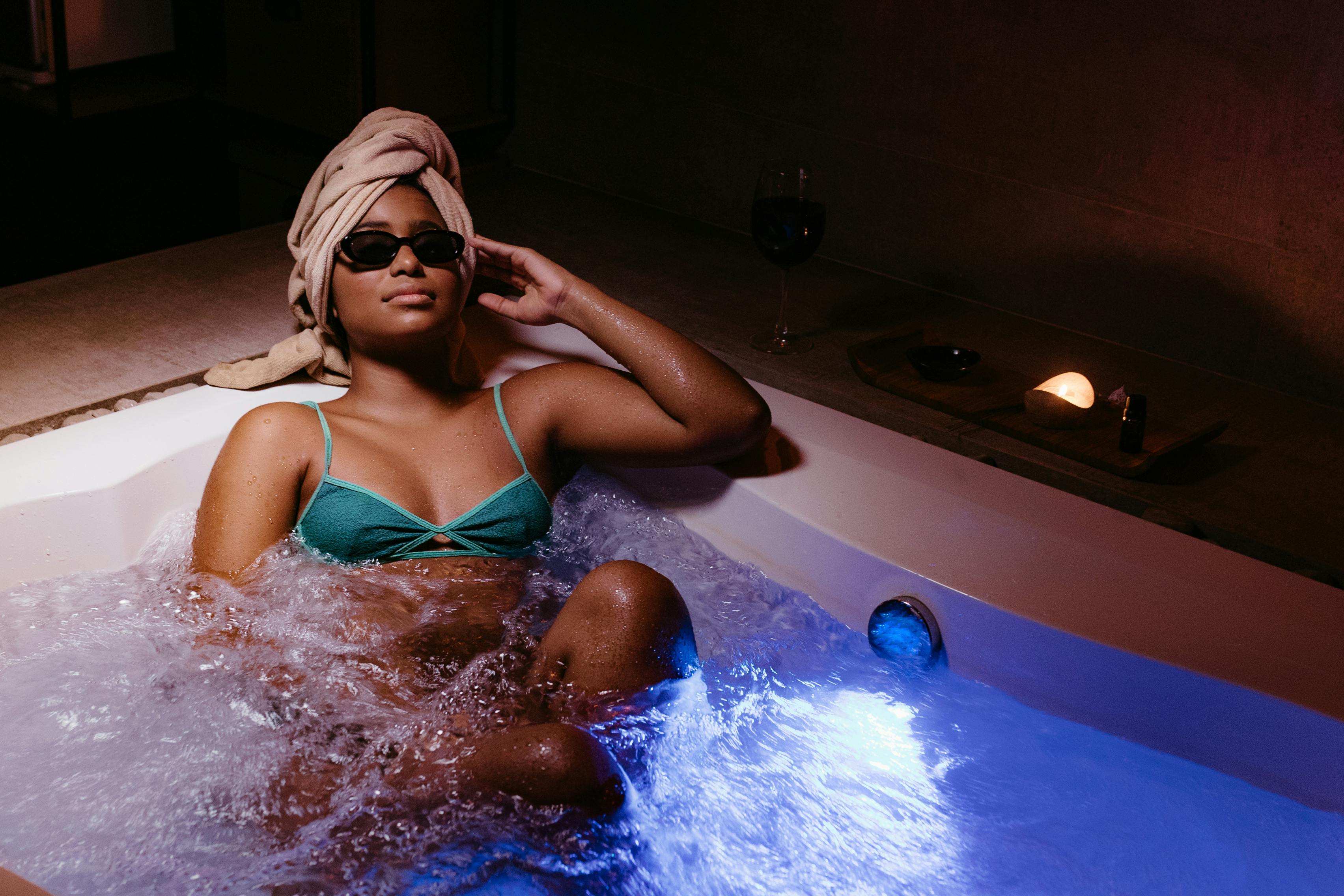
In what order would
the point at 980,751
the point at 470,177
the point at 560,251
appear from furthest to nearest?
the point at 470,177 → the point at 560,251 → the point at 980,751

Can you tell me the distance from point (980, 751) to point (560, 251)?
6.39ft

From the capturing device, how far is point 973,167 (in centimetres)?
297

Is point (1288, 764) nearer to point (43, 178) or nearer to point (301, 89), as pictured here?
point (301, 89)

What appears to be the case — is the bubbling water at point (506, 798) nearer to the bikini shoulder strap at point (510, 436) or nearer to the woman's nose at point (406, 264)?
the bikini shoulder strap at point (510, 436)

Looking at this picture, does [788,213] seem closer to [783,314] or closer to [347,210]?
[783,314]

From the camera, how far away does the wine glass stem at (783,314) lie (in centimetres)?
259

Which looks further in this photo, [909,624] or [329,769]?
[909,624]

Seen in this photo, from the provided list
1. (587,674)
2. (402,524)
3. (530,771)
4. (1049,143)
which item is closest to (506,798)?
(530,771)

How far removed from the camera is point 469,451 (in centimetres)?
183

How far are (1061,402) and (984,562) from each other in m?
0.68

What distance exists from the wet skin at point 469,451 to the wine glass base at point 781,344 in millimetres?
852

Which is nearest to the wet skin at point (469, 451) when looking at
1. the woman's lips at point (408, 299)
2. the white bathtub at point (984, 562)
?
the woman's lips at point (408, 299)

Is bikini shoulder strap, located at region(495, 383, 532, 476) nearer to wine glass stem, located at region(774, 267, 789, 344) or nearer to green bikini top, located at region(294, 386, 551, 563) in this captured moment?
green bikini top, located at region(294, 386, 551, 563)

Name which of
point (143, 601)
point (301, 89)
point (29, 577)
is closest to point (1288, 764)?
point (143, 601)
